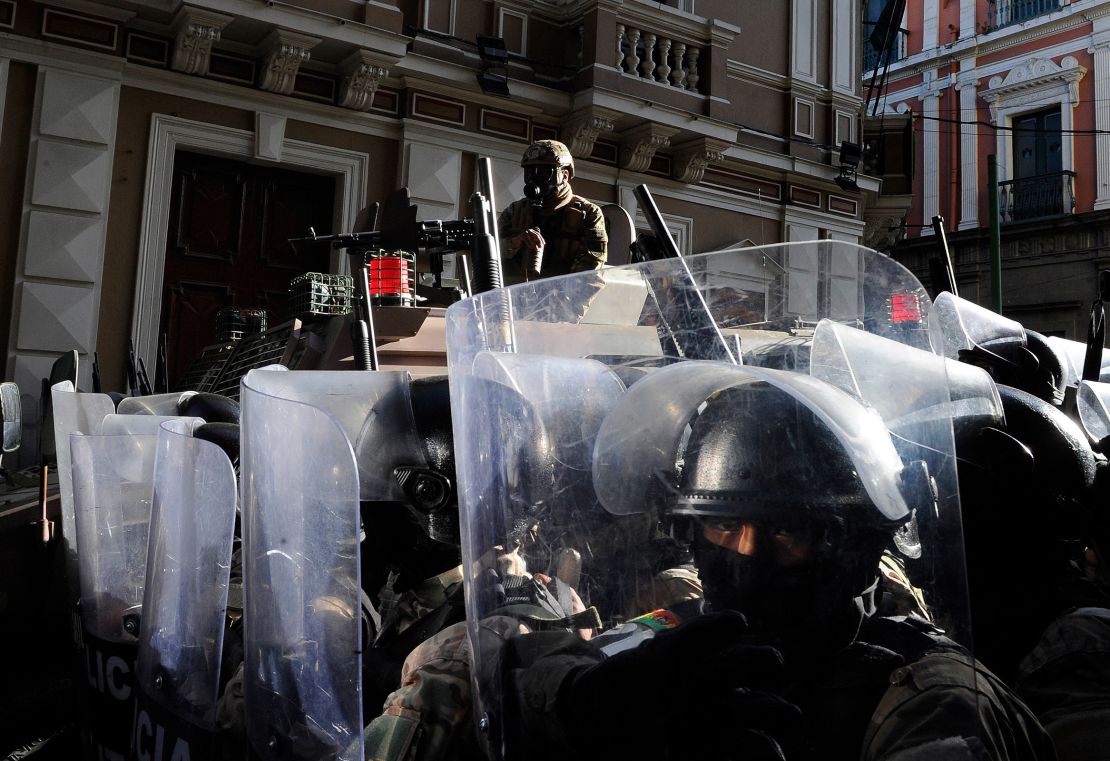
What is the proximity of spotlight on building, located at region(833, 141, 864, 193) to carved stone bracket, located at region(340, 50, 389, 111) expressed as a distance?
4959 millimetres

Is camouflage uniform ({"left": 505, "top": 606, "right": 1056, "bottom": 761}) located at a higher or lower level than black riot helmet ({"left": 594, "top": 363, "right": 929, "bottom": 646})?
lower

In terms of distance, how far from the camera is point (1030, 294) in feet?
51.2

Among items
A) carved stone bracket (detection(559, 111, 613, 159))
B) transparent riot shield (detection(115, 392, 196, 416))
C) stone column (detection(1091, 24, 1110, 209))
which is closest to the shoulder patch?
transparent riot shield (detection(115, 392, 196, 416))

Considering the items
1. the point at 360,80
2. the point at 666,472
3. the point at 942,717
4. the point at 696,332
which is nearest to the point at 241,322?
the point at 360,80

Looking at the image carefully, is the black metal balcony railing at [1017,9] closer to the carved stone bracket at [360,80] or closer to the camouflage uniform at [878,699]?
the carved stone bracket at [360,80]

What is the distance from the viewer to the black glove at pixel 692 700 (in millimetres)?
998

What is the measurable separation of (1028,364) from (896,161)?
9.93 metres

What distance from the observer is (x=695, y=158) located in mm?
9305

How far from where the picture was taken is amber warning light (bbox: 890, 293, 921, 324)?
1.23m

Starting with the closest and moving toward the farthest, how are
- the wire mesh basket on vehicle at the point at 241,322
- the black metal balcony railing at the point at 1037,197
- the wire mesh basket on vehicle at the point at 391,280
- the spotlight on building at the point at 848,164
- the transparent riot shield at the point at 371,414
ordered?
the transparent riot shield at the point at 371,414 < the wire mesh basket on vehicle at the point at 391,280 < the wire mesh basket on vehicle at the point at 241,322 < the spotlight on building at the point at 848,164 < the black metal balcony railing at the point at 1037,197

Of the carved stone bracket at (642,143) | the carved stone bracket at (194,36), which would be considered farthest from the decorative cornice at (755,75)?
the carved stone bracket at (194,36)

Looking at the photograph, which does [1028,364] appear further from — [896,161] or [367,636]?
[896,161]

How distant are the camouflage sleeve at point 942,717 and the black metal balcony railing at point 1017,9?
17210 mm

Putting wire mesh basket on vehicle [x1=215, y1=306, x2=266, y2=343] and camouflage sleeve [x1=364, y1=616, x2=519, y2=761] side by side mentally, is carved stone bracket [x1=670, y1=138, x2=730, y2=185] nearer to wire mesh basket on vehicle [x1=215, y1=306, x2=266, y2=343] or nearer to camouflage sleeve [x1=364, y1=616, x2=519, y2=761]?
wire mesh basket on vehicle [x1=215, y1=306, x2=266, y2=343]
